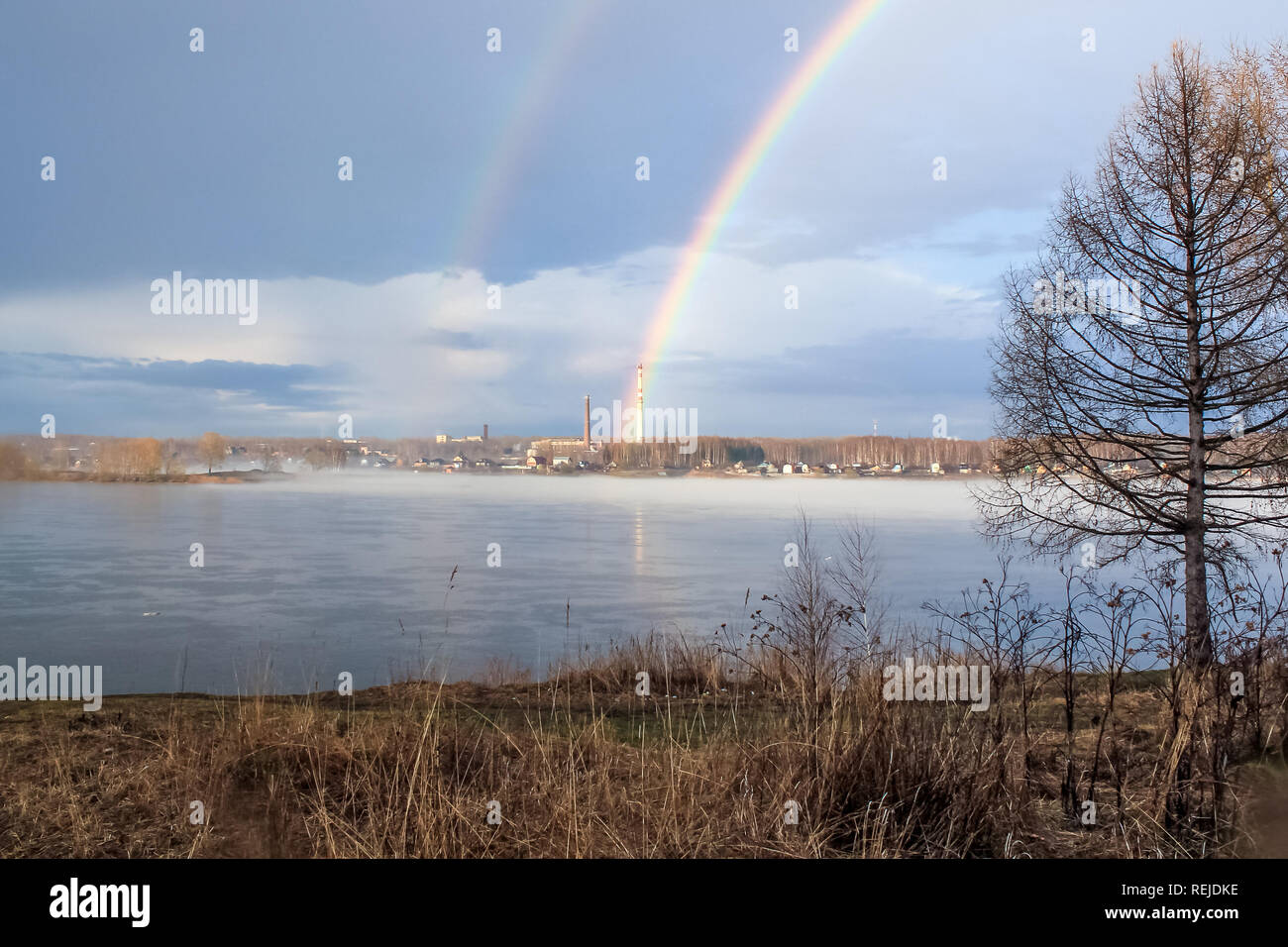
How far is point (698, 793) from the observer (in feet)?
17.2

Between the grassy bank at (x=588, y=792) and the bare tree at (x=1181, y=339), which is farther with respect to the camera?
the bare tree at (x=1181, y=339)

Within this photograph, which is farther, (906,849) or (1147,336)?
(1147,336)

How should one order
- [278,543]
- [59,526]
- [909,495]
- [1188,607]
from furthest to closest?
[909,495], [59,526], [278,543], [1188,607]

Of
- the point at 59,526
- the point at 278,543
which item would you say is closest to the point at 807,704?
the point at 278,543

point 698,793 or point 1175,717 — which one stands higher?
point 1175,717

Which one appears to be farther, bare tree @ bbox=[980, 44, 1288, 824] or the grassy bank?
bare tree @ bbox=[980, 44, 1288, 824]

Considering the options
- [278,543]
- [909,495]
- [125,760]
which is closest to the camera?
[125,760]

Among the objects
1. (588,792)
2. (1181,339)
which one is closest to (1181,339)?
(1181,339)

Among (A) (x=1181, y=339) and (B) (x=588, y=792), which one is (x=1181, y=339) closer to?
(A) (x=1181, y=339)

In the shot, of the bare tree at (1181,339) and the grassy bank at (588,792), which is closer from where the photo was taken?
the grassy bank at (588,792)

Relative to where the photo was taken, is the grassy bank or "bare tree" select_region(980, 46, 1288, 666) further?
"bare tree" select_region(980, 46, 1288, 666)

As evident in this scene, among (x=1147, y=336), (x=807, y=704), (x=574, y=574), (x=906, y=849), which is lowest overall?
(x=574, y=574)

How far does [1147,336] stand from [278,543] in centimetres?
3436

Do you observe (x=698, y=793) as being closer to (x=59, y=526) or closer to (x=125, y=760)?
(x=125, y=760)
